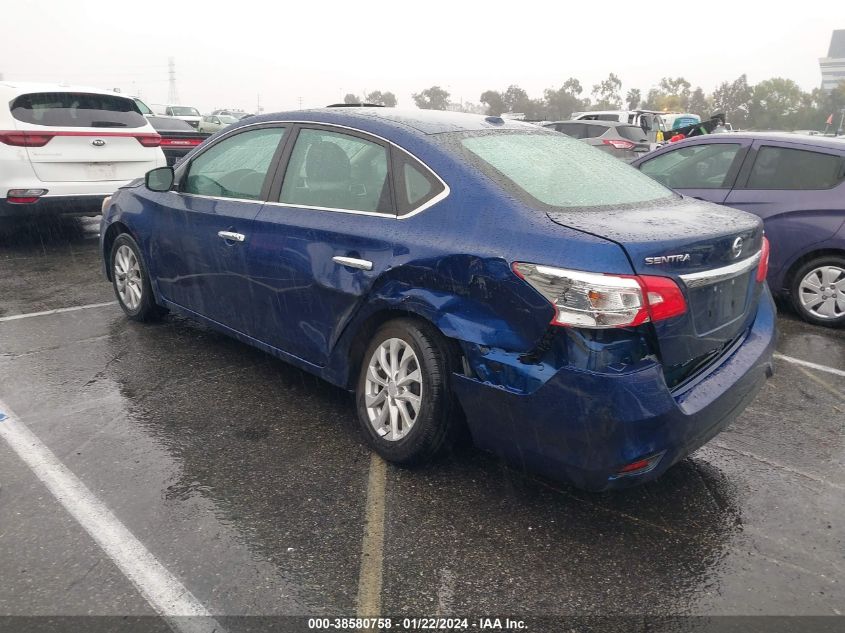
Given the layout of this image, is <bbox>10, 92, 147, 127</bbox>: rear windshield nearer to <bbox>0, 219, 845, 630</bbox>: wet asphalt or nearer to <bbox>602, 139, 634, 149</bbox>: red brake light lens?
<bbox>0, 219, 845, 630</bbox>: wet asphalt

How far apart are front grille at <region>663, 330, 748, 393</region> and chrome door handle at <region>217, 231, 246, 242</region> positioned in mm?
2425

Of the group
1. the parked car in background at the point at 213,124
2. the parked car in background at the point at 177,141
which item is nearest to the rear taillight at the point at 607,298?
the parked car in background at the point at 213,124

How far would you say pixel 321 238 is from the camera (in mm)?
3537

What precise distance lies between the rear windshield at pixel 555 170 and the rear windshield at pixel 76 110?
599 centimetres

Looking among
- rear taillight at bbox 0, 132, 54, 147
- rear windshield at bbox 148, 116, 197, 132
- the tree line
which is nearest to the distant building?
the tree line

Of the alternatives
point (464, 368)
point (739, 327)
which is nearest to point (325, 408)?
point (464, 368)

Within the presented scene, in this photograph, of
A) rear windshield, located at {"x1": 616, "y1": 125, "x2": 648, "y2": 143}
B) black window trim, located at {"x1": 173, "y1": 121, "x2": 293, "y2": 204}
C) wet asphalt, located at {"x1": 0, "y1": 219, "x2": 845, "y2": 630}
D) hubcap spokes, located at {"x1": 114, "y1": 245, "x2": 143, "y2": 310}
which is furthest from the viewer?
rear windshield, located at {"x1": 616, "y1": 125, "x2": 648, "y2": 143}

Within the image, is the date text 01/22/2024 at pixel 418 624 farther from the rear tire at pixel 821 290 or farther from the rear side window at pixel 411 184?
the rear tire at pixel 821 290

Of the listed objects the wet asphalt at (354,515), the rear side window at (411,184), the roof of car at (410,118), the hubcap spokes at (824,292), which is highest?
the roof of car at (410,118)

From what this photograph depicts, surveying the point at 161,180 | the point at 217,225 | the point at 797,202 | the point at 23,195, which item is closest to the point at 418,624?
the point at 217,225

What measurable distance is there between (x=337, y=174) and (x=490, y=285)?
1271 mm

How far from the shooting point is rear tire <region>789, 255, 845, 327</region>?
5.79 meters

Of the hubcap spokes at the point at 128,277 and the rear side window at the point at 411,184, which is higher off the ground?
the rear side window at the point at 411,184

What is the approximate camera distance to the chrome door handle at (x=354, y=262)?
3.29 m
